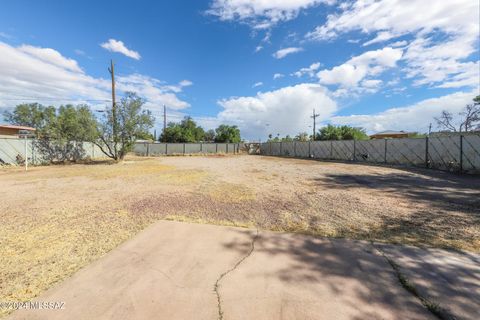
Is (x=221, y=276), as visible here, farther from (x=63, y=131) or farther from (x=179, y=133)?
(x=179, y=133)

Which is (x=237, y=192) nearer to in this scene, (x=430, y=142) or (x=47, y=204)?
(x=47, y=204)

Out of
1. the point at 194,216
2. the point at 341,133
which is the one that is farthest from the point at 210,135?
the point at 194,216

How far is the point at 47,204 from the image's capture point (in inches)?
201

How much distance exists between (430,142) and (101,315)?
59.5 ft

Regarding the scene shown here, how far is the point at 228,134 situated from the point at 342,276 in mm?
40134

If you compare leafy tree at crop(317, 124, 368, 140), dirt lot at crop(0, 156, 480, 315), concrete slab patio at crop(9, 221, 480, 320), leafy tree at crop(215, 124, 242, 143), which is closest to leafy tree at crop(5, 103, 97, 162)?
dirt lot at crop(0, 156, 480, 315)

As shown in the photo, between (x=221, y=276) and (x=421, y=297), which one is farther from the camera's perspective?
(x=221, y=276)

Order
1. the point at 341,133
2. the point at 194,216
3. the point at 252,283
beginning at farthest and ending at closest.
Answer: the point at 341,133
the point at 194,216
the point at 252,283

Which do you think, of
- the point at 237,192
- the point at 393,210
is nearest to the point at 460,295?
the point at 393,210

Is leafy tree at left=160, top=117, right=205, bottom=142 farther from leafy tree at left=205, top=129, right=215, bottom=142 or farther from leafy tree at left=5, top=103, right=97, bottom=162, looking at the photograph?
leafy tree at left=5, top=103, right=97, bottom=162

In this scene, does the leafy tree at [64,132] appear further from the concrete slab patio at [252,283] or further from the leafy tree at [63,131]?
the concrete slab patio at [252,283]

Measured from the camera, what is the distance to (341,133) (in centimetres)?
3622

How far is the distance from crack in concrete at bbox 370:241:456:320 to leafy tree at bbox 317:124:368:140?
3600cm

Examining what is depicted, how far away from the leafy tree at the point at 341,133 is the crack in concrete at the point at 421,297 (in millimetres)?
35998
